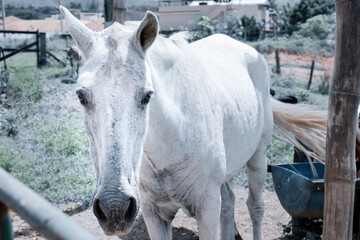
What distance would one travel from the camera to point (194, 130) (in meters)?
2.27

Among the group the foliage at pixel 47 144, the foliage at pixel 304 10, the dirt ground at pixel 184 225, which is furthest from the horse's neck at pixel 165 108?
the foliage at pixel 304 10

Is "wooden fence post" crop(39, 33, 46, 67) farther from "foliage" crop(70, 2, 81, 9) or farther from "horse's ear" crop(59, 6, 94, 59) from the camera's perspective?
"horse's ear" crop(59, 6, 94, 59)

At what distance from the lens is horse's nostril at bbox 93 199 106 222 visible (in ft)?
4.87

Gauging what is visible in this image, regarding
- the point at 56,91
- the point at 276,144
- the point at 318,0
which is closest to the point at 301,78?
the point at 276,144

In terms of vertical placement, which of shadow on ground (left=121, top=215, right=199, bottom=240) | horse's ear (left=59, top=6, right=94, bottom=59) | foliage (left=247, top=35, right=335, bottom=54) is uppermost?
horse's ear (left=59, top=6, right=94, bottom=59)

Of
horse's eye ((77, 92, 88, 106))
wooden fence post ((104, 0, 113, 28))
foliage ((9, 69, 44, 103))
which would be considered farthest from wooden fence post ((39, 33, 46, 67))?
horse's eye ((77, 92, 88, 106))

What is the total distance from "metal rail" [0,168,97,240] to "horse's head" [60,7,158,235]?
32.0 inches

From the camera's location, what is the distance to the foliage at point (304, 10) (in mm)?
18391

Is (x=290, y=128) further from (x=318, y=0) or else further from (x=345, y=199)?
(x=318, y=0)

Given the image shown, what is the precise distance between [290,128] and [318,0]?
17923 mm

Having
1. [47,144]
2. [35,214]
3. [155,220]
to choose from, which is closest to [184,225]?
[155,220]

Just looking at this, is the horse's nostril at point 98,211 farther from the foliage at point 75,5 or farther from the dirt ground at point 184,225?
the foliage at point 75,5

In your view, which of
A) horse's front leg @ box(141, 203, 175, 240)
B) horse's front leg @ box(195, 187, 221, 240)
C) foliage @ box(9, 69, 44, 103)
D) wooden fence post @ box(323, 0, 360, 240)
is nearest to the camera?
wooden fence post @ box(323, 0, 360, 240)

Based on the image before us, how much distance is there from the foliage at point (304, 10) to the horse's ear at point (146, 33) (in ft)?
55.9
